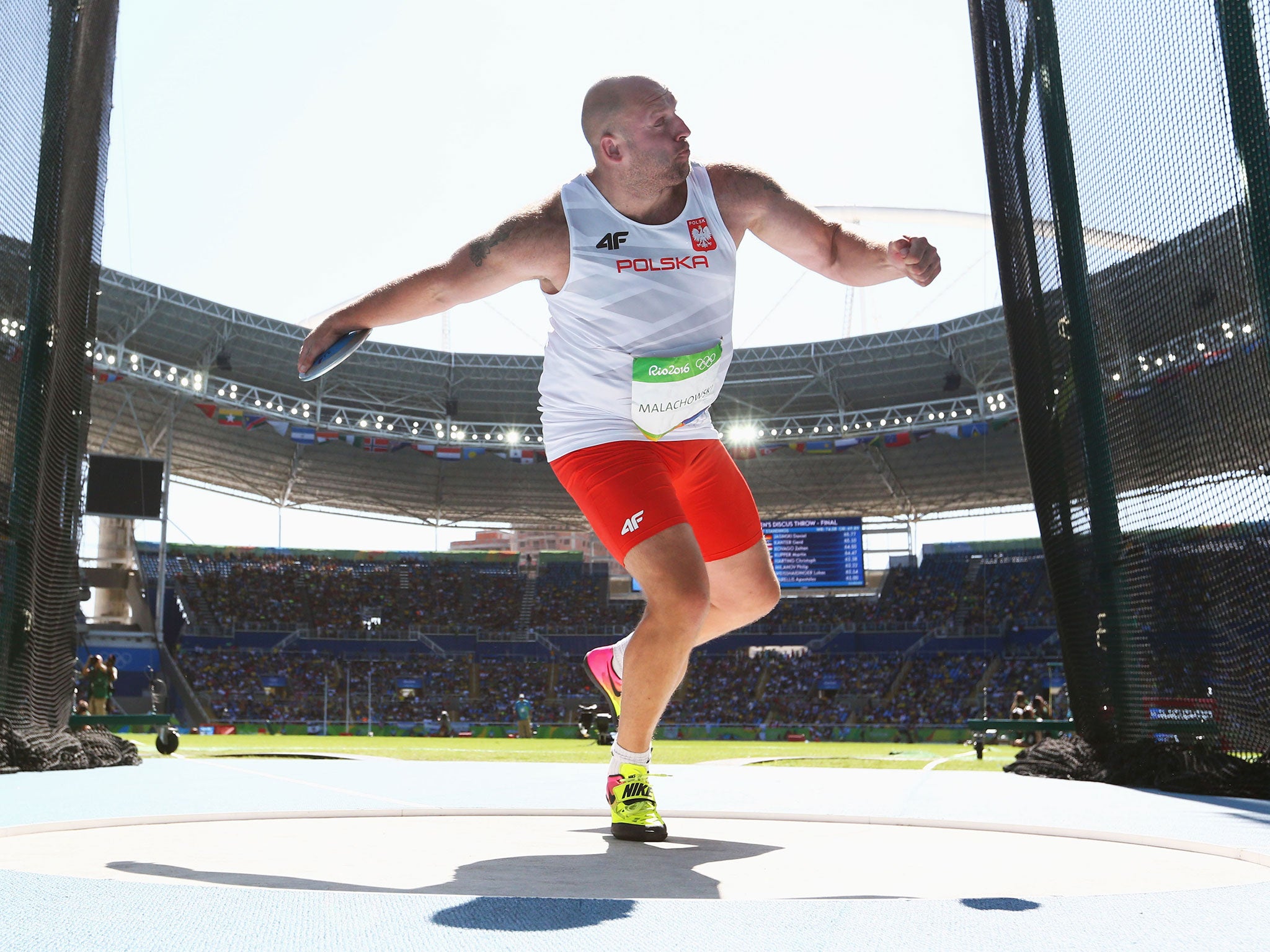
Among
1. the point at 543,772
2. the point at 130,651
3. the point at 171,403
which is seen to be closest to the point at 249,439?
the point at 171,403

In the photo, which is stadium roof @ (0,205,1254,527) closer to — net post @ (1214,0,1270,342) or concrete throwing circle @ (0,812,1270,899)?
net post @ (1214,0,1270,342)

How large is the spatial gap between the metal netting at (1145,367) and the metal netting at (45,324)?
537 centimetres

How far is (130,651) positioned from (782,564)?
1810cm

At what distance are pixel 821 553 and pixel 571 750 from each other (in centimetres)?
1661

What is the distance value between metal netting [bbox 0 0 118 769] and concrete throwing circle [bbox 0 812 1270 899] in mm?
3483

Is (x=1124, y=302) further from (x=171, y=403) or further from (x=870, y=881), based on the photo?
(x=171, y=403)

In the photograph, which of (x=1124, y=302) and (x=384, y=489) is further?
(x=384, y=489)

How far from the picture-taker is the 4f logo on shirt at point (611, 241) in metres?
2.98

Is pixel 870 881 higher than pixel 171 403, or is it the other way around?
pixel 171 403

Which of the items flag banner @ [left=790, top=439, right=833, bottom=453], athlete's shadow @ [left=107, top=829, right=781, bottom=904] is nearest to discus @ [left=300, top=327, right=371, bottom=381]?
athlete's shadow @ [left=107, top=829, right=781, bottom=904]

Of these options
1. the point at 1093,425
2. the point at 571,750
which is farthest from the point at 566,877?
the point at 571,750

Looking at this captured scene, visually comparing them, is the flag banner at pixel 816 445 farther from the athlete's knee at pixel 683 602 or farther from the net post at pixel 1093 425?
the athlete's knee at pixel 683 602

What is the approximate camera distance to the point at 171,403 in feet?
97.6

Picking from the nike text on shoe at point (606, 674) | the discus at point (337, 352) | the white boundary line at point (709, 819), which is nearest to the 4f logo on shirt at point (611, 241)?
the discus at point (337, 352)
